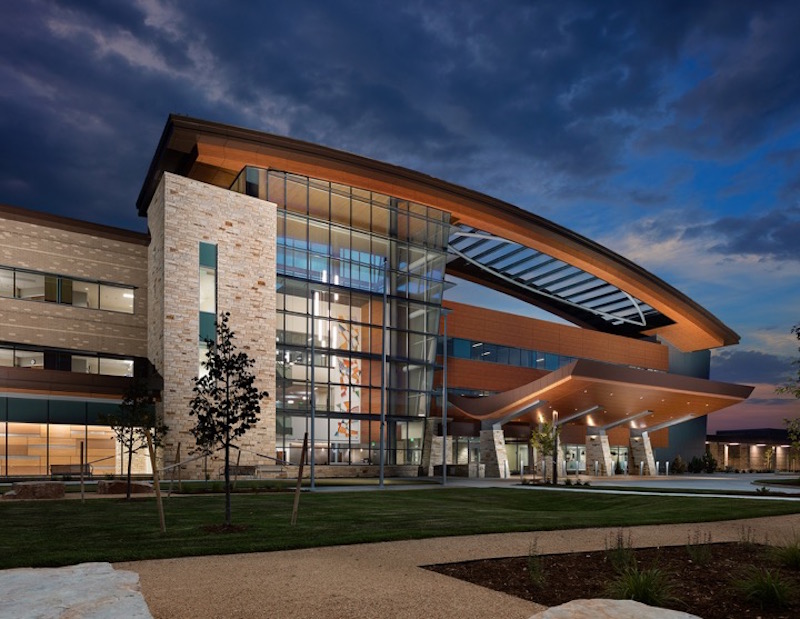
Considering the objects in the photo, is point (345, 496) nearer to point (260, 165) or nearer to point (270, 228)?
point (270, 228)

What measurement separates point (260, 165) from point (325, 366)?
44.2 feet

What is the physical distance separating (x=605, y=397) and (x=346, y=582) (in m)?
43.0

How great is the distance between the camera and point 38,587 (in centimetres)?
829

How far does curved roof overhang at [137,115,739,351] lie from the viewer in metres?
42.6

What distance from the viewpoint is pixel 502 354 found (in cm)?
5959

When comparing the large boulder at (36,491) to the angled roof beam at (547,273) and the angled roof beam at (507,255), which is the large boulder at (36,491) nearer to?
the angled roof beam at (507,255)

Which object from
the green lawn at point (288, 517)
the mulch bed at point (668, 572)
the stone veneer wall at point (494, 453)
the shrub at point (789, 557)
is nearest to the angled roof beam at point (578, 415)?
the stone veneer wall at point (494, 453)

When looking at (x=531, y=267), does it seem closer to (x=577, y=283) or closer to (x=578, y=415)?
(x=577, y=283)

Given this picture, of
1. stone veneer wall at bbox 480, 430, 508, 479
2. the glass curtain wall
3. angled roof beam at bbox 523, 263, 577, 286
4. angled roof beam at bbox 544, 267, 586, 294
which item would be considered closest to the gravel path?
the glass curtain wall

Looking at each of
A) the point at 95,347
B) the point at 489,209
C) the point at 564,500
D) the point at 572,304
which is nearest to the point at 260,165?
the point at 95,347

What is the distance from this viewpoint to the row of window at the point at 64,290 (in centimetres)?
3869

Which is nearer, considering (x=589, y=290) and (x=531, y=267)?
(x=531, y=267)

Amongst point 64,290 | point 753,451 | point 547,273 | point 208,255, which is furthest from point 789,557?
point 753,451

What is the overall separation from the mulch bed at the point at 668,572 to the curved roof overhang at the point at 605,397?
A: 31.3 metres
